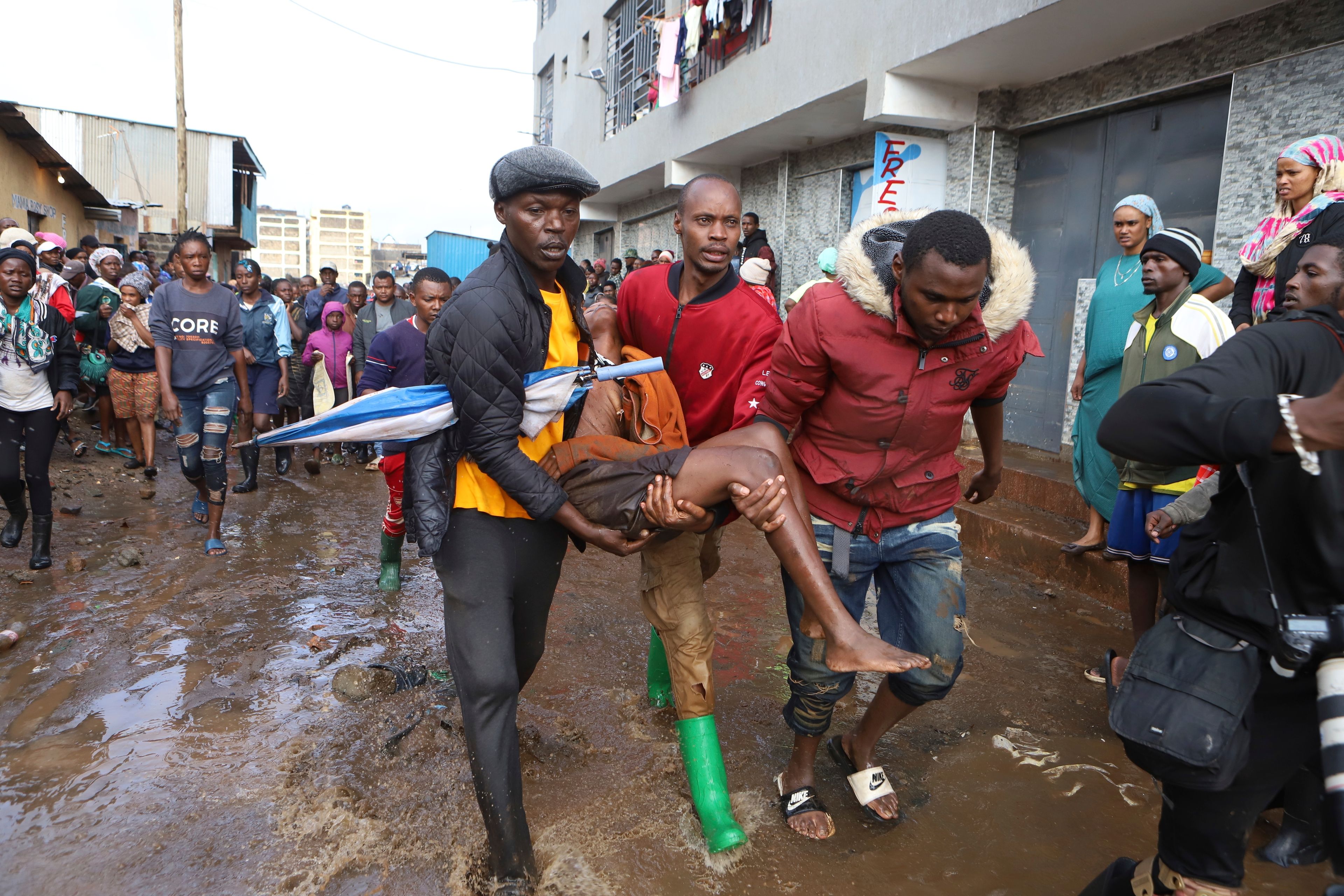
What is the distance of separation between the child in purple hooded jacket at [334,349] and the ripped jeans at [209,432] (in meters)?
3.18

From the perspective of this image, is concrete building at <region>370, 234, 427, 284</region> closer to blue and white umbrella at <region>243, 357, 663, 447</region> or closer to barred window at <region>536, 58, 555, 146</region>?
barred window at <region>536, 58, 555, 146</region>

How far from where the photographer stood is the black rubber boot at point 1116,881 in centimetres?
207

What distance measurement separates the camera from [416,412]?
2.37m

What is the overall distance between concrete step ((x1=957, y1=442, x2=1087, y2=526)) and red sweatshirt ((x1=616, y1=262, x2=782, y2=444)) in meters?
3.23

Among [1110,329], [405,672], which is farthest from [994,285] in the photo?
[405,672]

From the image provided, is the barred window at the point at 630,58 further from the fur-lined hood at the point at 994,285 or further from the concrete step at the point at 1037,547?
the fur-lined hood at the point at 994,285

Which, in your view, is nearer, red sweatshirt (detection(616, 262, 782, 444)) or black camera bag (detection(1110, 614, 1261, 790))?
black camera bag (detection(1110, 614, 1261, 790))

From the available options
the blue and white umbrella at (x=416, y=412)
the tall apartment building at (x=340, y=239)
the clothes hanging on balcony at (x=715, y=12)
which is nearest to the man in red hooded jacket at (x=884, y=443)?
the blue and white umbrella at (x=416, y=412)

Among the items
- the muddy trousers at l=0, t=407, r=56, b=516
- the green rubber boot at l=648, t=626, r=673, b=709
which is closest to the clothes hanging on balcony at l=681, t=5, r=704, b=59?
the muddy trousers at l=0, t=407, r=56, b=516

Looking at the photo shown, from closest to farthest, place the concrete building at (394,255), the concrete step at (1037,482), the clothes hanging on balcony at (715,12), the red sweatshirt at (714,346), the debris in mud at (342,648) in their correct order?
the red sweatshirt at (714,346) < the debris in mud at (342,648) < the concrete step at (1037,482) < the clothes hanging on balcony at (715,12) < the concrete building at (394,255)

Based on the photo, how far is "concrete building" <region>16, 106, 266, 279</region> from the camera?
2836 cm

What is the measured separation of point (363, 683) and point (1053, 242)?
696 centimetres

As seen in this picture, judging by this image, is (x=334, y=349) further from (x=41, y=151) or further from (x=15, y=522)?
(x=41, y=151)

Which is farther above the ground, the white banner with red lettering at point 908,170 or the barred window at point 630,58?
the barred window at point 630,58
